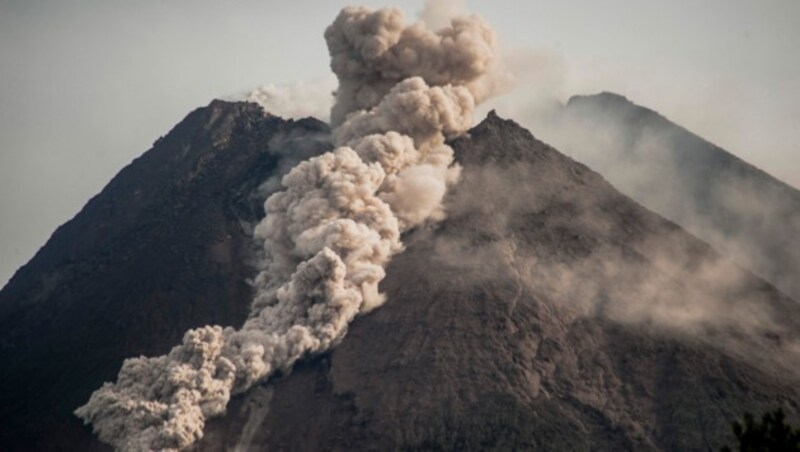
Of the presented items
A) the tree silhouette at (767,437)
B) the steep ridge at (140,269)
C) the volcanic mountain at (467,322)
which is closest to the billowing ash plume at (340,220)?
the volcanic mountain at (467,322)

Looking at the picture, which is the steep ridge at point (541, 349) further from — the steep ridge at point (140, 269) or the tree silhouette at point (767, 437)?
the tree silhouette at point (767, 437)

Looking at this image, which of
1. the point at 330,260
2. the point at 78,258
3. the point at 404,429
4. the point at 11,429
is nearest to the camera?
the point at 404,429

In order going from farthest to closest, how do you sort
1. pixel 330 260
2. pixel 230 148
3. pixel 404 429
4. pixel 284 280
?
pixel 230 148 < pixel 284 280 < pixel 330 260 < pixel 404 429

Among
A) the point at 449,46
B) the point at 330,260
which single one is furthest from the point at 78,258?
the point at 449,46

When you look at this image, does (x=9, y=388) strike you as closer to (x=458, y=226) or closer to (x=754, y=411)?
(x=458, y=226)

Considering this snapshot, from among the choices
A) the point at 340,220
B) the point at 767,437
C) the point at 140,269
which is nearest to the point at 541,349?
the point at 340,220

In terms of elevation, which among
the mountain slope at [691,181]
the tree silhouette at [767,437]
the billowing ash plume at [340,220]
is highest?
A: the billowing ash plume at [340,220]

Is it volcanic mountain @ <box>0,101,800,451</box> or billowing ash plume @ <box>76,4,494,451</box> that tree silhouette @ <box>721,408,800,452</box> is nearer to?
volcanic mountain @ <box>0,101,800,451</box>
